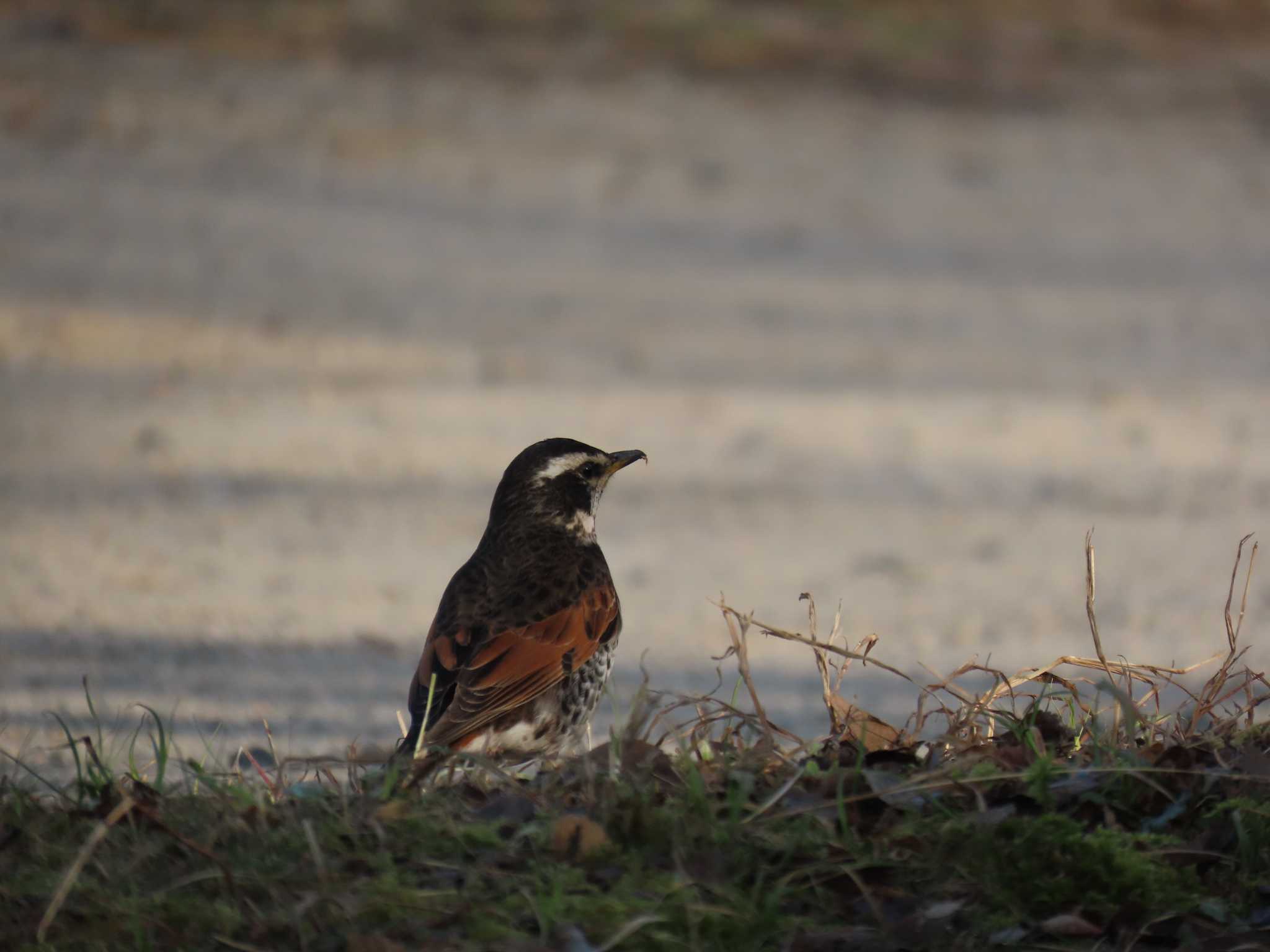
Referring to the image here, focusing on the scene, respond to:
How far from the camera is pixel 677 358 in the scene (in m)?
11.0

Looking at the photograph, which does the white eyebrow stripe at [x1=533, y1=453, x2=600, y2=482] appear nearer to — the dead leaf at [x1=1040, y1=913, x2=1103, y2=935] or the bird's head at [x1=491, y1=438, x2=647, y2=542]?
the bird's head at [x1=491, y1=438, x2=647, y2=542]

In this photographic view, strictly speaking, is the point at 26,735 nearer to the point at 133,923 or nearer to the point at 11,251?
the point at 133,923

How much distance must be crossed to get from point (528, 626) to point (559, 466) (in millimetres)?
595

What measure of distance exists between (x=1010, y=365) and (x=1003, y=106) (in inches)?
238

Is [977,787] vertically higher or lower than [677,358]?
lower

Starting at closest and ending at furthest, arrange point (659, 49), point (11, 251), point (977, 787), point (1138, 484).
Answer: point (977, 787) < point (1138, 484) < point (11, 251) < point (659, 49)

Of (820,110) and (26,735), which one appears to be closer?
(26,735)

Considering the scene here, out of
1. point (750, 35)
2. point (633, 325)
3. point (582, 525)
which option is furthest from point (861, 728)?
point (750, 35)

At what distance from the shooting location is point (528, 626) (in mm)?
4785

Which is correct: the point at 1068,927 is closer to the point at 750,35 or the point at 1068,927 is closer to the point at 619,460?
the point at 619,460

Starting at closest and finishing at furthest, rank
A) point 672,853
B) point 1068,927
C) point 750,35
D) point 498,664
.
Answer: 1. point 1068,927
2. point 672,853
3. point 498,664
4. point 750,35

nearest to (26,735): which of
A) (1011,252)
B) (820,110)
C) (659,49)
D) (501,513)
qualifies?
(501,513)

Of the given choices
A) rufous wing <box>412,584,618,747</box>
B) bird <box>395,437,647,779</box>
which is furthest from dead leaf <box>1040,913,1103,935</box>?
rufous wing <box>412,584,618,747</box>

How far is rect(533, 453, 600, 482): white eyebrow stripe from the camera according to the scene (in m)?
5.17
